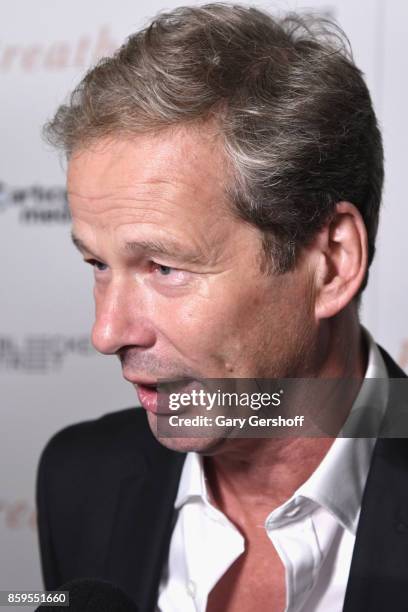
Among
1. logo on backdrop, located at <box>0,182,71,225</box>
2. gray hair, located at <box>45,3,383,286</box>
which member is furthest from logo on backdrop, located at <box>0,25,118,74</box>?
gray hair, located at <box>45,3,383,286</box>

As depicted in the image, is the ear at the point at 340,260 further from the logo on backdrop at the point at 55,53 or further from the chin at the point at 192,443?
the logo on backdrop at the point at 55,53

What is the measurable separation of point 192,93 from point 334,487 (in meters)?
0.56

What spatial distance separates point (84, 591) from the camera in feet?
3.14

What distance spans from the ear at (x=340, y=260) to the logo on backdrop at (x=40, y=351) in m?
0.91

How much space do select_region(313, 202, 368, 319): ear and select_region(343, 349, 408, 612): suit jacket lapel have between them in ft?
0.73

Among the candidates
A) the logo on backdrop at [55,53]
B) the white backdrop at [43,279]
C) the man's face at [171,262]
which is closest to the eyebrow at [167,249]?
the man's face at [171,262]

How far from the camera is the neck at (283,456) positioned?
1319mm

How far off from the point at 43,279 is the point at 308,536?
1010mm

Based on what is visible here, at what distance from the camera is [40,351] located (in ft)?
6.82

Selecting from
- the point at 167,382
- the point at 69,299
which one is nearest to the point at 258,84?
the point at 167,382

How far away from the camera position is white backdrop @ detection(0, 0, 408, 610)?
1983 millimetres

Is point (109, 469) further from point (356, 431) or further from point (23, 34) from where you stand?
point (23, 34)

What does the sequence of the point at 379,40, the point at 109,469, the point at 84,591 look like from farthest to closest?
1. the point at 379,40
2. the point at 109,469
3. the point at 84,591

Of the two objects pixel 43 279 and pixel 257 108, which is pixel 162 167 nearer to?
pixel 257 108
